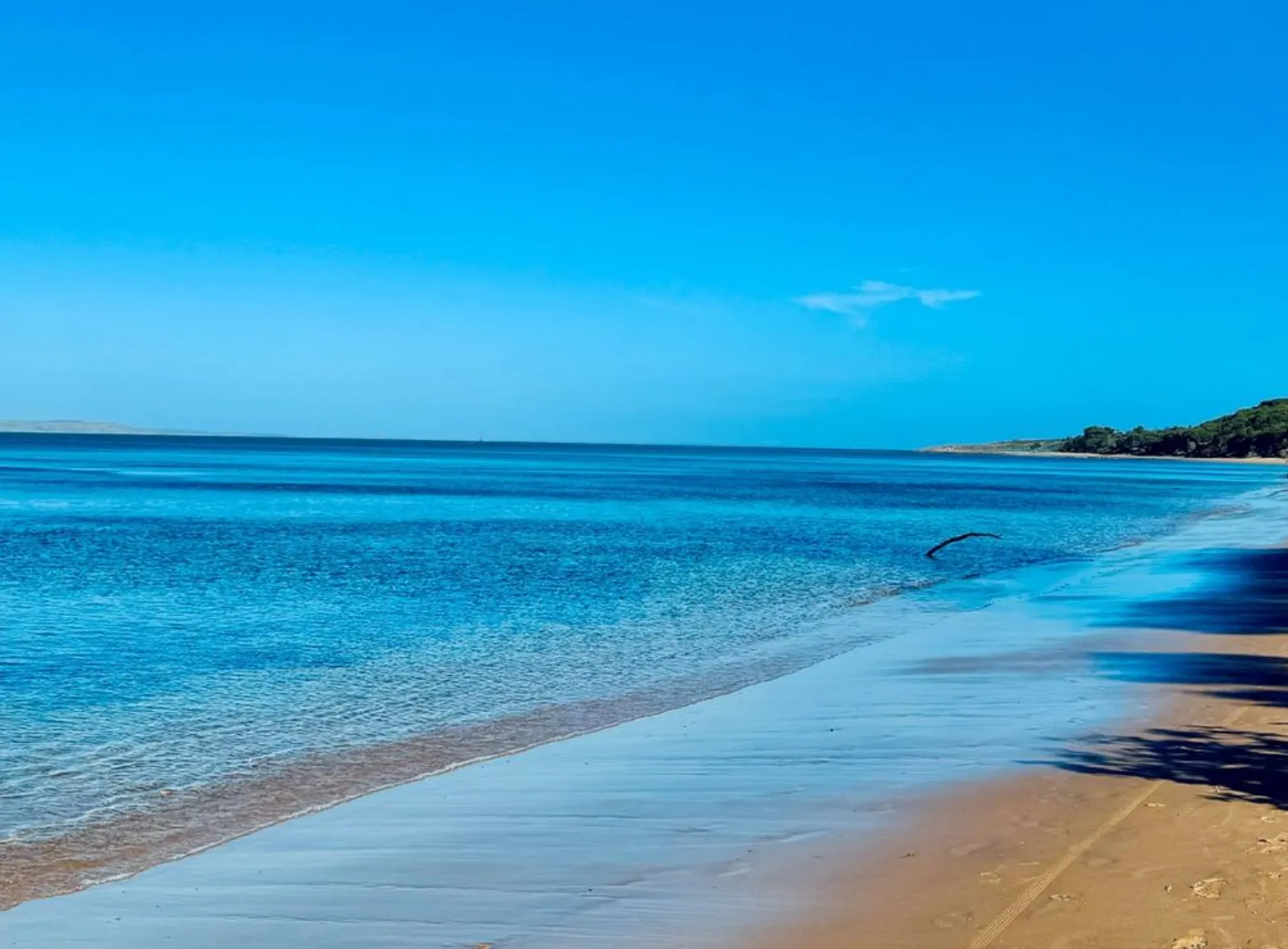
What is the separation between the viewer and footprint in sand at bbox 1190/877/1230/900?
651 cm

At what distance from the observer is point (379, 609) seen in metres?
23.3

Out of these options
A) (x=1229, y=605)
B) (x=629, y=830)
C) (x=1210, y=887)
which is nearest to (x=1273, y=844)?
(x=1210, y=887)

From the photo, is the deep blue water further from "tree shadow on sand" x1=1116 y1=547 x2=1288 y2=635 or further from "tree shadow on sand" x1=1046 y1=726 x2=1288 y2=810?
"tree shadow on sand" x1=1046 y1=726 x2=1288 y2=810

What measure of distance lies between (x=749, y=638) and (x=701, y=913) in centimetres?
1342

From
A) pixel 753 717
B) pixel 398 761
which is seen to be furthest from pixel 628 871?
pixel 753 717

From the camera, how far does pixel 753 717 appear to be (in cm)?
1287

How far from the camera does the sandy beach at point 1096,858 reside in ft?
20.1

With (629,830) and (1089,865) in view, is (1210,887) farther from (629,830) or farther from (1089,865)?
(629,830)

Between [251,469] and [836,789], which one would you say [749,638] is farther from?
[251,469]

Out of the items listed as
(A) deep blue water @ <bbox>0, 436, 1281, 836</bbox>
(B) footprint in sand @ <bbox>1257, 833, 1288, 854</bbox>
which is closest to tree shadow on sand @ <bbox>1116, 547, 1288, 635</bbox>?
(A) deep blue water @ <bbox>0, 436, 1281, 836</bbox>

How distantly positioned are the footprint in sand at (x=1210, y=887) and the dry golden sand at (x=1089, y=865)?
0.01m

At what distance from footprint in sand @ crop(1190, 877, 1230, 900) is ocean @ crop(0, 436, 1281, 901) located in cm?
667

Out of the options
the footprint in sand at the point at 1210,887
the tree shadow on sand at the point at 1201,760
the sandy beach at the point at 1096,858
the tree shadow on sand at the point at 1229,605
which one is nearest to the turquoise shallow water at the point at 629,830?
the sandy beach at the point at 1096,858

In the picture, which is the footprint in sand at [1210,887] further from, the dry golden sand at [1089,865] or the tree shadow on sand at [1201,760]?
the tree shadow on sand at [1201,760]
